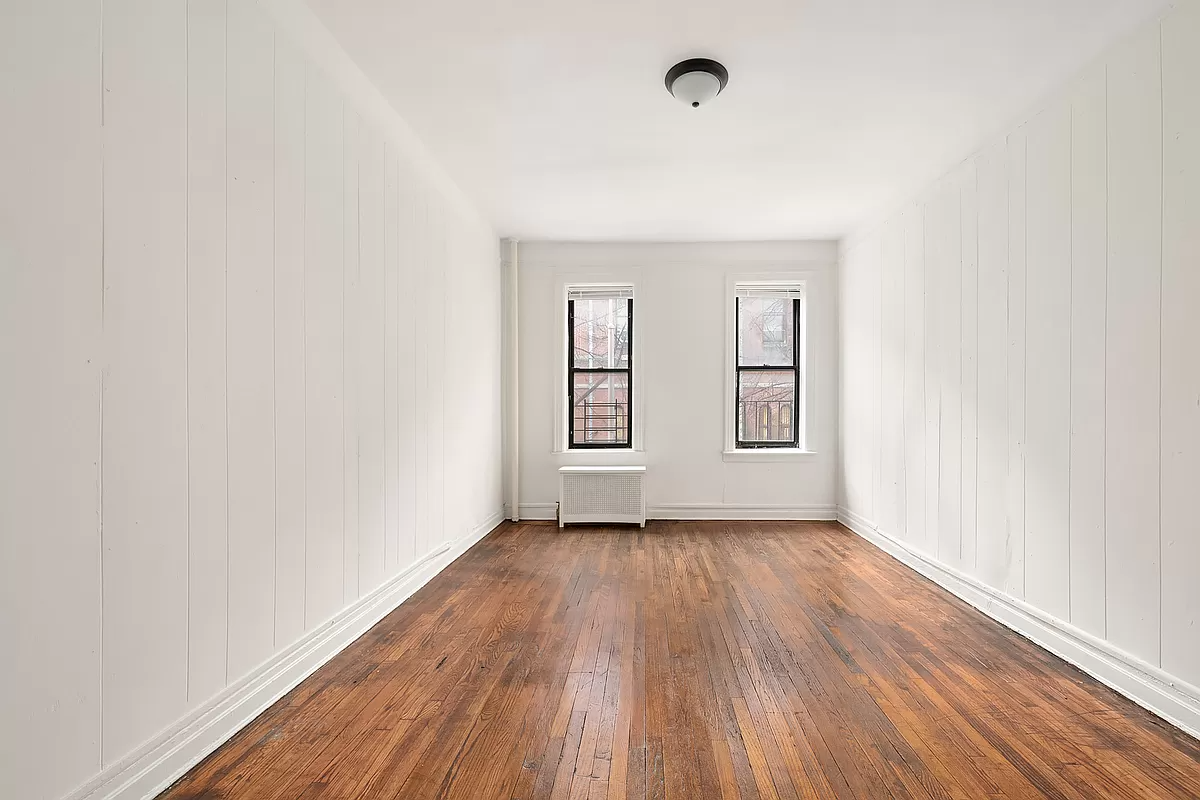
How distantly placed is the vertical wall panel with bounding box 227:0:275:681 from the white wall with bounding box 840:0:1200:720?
3220 millimetres

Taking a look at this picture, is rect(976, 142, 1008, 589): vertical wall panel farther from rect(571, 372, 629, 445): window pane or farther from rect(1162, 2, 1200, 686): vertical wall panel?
rect(571, 372, 629, 445): window pane

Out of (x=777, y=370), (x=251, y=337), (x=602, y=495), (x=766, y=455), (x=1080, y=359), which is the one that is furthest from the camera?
(x=777, y=370)

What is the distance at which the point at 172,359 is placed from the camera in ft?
6.35

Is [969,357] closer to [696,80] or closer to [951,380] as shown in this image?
[951,380]

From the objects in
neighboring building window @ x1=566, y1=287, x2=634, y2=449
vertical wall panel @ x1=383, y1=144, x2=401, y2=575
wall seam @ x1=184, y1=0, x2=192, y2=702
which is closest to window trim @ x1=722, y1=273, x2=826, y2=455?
neighboring building window @ x1=566, y1=287, x2=634, y2=449

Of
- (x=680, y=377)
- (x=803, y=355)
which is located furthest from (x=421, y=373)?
(x=803, y=355)

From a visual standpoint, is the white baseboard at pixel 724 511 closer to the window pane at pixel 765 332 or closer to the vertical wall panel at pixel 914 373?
the window pane at pixel 765 332

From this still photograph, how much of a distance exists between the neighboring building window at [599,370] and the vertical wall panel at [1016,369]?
3.67 meters

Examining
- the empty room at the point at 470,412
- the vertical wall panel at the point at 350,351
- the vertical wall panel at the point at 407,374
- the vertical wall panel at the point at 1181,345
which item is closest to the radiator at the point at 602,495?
the empty room at the point at 470,412

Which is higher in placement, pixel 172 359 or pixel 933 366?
pixel 933 366

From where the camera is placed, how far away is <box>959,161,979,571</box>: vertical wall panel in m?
3.81

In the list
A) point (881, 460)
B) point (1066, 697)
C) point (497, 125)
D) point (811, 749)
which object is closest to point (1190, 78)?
point (1066, 697)

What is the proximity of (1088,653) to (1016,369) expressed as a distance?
A: 1.35 m

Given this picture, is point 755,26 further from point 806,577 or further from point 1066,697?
point 806,577
